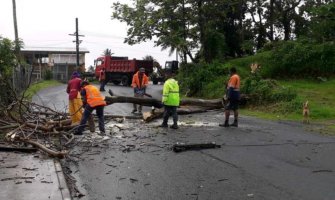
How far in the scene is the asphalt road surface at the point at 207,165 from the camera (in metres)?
7.51

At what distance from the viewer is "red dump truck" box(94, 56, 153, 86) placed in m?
44.1

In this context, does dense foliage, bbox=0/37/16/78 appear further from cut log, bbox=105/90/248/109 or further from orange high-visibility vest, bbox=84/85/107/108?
orange high-visibility vest, bbox=84/85/107/108

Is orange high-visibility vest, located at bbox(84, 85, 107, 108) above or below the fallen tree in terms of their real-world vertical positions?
above

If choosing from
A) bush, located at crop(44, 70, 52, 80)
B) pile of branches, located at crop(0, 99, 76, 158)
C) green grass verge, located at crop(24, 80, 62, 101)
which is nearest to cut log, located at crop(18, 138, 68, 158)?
pile of branches, located at crop(0, 99, 76, 158)

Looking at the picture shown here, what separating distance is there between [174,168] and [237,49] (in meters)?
33.3

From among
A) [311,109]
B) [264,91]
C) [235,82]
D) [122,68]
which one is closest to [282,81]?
[264,91]

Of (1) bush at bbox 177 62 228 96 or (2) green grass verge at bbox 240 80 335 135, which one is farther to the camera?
(1) bush at bbox 177 62 228 96

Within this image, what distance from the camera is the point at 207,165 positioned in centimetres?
947

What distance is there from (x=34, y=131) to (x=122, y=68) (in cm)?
3365

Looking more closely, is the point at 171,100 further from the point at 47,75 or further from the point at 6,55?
the point at 47,75

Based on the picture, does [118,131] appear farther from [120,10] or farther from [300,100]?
[120,10]

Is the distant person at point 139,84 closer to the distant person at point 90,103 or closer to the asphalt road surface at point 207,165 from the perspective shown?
the asphalt road surface at point 207,165

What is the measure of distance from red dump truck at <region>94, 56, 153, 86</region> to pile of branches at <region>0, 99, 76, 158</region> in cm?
3016

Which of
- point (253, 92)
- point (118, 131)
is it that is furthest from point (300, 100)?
point (118, 131)
